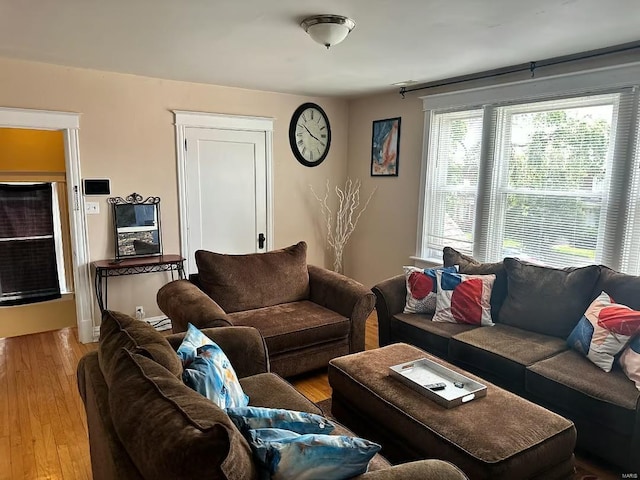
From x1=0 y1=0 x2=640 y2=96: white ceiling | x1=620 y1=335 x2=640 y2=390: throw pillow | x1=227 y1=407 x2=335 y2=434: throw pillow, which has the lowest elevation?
x1=620 y1=335 x2=640 y2=390: throw pillow

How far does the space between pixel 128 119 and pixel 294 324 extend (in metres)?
2.46

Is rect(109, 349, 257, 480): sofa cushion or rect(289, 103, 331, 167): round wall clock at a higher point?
rect(289, 103, 331, 167): round wall clock

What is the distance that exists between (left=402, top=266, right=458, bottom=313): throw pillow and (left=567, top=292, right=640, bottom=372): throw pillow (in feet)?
3.21

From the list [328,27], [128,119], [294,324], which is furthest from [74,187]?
[328,27]

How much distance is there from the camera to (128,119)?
3953 mm

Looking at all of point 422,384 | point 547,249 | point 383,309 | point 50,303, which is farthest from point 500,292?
point 50,303

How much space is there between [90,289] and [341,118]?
3.30m

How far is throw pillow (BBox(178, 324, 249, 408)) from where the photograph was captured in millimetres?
1545

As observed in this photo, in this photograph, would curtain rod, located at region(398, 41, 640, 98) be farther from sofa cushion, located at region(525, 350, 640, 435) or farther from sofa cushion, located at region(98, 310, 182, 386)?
sofa cushion, located at region(98, 310, 182, 386)

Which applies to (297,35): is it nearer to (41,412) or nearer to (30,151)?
(41,412)

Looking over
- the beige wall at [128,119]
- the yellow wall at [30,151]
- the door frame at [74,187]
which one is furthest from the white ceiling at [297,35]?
the yellow wall at [30,151]

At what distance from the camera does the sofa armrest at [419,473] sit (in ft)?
4.15

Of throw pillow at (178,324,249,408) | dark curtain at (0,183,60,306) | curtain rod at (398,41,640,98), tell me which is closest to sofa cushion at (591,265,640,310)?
curtain rod at (398,41,640,98)

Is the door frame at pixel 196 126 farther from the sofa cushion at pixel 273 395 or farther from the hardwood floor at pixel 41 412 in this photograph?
the sofa cushion at pixel 273 395
